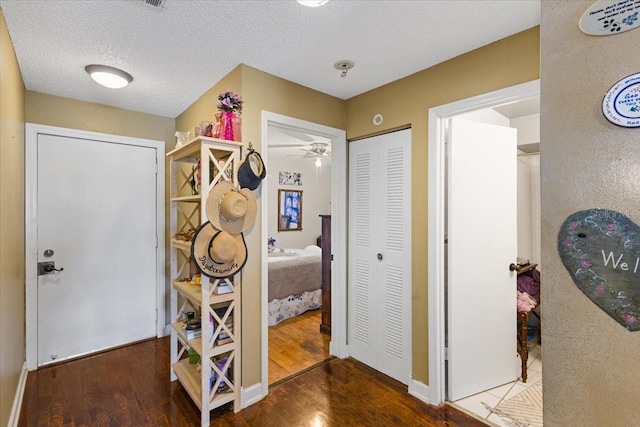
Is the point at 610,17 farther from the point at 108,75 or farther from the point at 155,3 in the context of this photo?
the point at 108,75

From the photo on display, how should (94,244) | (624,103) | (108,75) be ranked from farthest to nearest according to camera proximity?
1. (94,244)
2. (108,75)
3. (624,103)

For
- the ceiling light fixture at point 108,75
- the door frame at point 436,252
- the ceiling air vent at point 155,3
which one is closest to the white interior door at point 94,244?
the ceiling light fixture at point 108,75

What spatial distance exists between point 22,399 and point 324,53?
10.7 feet

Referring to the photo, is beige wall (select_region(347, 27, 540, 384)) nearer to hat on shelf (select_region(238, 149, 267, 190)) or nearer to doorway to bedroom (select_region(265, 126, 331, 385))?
doorway to bedroom (select_region(265, 126, 331, 385))

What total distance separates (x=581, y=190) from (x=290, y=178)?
5842mm

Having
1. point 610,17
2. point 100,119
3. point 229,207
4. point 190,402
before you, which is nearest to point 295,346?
point 190,402

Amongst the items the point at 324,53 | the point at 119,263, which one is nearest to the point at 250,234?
the point at 324,53

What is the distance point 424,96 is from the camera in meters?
2.23

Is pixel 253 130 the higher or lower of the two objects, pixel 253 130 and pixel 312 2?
the lower

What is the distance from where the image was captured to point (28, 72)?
228 centimetres

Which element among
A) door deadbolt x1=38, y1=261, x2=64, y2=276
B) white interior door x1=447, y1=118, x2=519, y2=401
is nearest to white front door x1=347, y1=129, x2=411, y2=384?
white interior door x1=447, y1=118, x2=519, y2=401

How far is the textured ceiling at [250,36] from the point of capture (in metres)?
1.57

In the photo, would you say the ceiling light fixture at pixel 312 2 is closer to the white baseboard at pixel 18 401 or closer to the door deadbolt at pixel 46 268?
the white baseboard at pixel 18 401

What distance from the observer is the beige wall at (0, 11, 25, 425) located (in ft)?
5.38
